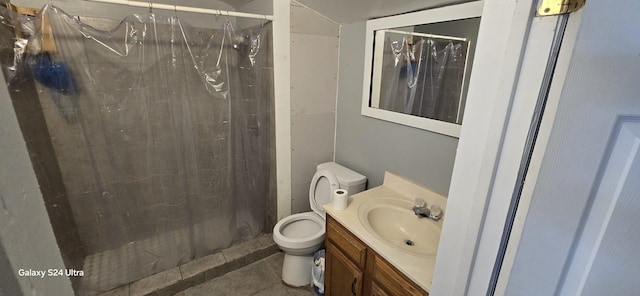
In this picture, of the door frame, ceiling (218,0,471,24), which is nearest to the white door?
the door frame

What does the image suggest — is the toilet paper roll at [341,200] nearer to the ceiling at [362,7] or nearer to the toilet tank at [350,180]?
the toilet tank at [350,180]

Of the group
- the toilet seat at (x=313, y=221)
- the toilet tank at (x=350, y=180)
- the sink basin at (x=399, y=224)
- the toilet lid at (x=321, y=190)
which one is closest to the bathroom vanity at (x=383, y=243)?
the sink basin at (x=399, y=224)

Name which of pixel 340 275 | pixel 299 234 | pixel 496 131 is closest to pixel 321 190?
pixel 299 234

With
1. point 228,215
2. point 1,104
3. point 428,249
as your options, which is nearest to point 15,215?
point 1,104

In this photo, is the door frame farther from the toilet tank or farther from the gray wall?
the toilet tank

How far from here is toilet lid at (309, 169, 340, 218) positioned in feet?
6.29

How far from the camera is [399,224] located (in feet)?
4.77

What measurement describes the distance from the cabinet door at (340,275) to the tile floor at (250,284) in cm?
40

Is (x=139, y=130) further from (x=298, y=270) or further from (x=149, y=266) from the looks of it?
(x=298, y=270)

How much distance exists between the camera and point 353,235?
1.28 metres

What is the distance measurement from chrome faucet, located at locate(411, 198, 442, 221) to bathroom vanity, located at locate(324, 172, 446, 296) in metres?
0.02

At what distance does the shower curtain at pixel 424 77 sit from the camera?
4.28 feet

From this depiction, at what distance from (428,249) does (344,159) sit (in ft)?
3.35

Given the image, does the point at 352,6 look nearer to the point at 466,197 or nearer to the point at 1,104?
the point at 466,197
